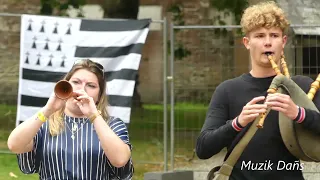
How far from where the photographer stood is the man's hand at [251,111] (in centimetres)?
330

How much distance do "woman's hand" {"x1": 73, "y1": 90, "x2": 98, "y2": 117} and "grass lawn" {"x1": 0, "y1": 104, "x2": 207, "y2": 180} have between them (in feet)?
16.7

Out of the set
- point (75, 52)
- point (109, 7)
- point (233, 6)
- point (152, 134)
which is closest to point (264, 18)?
point (75, 52)

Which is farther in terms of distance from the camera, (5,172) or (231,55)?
(5,172)

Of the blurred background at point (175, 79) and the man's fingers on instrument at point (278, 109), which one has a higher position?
the man's fingers on instrument at point (278, 109)

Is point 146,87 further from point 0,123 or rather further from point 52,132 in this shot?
point 52,132

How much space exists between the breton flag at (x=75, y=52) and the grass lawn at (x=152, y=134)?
0.59 metres

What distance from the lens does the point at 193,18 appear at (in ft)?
45.2

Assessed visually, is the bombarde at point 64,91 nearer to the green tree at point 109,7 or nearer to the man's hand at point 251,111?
the man's hand at point 251,111

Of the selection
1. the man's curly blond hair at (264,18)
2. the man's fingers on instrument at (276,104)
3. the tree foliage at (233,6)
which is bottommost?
the tree foliage at (233,6)

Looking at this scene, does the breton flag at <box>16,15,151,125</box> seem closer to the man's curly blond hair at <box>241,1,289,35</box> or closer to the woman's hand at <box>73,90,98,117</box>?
the woman's hand at <box>73,90,98,117</box>

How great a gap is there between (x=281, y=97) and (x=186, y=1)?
35.4ft

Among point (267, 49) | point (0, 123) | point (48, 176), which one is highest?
point (267, 49)

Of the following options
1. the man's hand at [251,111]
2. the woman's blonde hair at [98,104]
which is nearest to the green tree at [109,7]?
the woman's blonde hair at [98,104]

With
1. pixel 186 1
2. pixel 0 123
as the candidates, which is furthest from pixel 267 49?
pixel 186 1
